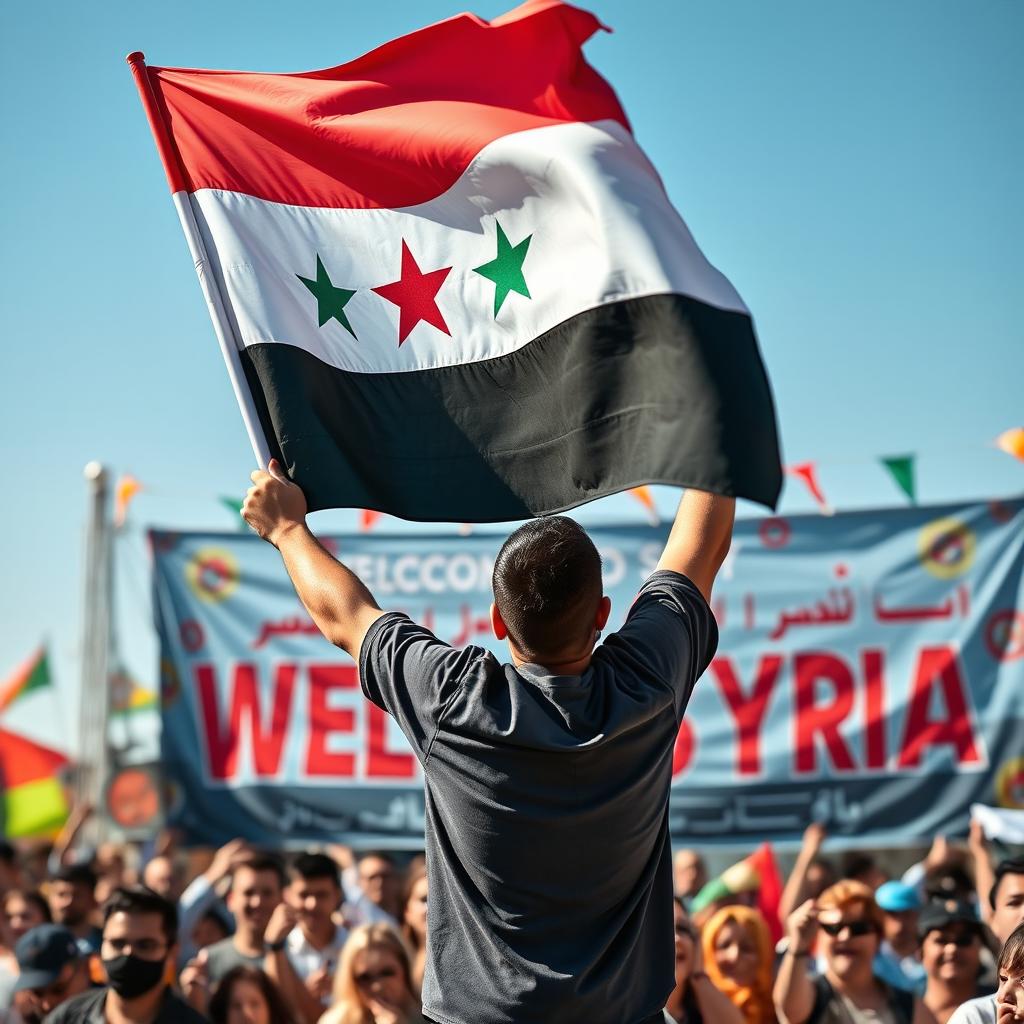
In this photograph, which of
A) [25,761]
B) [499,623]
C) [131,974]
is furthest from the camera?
[25,761]

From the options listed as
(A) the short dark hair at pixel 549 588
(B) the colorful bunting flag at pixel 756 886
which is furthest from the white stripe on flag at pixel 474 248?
(B) the colorful bunting flag at pixel 756 886

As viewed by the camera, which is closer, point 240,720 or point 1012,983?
point 1012,983

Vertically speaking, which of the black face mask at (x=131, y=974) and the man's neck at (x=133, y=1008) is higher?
the black face mask at (x=131, y=974)

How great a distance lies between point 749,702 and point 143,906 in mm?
5341

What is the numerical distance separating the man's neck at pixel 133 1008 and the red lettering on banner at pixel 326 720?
193 inches

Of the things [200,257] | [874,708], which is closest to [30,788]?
[874,708]

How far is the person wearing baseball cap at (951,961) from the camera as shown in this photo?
15.9 ft

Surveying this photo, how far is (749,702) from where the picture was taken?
9.08 meters

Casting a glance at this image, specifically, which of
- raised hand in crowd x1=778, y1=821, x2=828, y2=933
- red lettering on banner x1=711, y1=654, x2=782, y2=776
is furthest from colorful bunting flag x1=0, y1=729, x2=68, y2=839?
raised hand in crowd x1=778, y1=821, x2=828, y2=933

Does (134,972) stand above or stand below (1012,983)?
below

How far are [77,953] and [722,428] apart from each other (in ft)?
12.6

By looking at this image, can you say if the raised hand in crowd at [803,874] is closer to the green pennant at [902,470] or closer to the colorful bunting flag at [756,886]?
the colorful bunting flag at [756,886]

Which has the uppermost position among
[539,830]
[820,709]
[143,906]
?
[539,830]

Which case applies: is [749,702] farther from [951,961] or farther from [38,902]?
[38,902]
